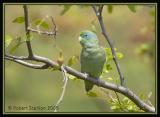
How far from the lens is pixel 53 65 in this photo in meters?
2.61

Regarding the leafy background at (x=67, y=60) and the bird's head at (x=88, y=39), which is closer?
the bird's head at (x=88, y=39)

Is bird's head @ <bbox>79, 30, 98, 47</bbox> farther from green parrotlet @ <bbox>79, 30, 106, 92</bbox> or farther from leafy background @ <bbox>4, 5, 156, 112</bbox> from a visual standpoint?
leafy background @ <bbox>4, 5, 156, 112</bbox>

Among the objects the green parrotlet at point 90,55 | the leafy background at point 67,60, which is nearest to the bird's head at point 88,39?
the green parrotlet at point 90,55

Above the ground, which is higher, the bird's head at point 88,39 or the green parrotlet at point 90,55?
the bird's head at point 88,39

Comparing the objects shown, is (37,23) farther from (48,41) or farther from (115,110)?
(48,41)

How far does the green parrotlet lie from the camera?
326 centimetres

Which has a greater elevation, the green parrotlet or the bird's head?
the bird's head

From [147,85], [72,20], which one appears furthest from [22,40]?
[72,20]

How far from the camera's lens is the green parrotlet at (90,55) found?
3260 millimetres

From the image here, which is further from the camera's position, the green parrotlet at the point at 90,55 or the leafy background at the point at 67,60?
the leafy background at the point at 67,60

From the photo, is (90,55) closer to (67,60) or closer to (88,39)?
(88,39)

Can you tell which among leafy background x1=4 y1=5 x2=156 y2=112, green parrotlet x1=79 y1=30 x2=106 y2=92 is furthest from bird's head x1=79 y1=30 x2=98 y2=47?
leafy background x1=4 y1=5 x2=156 y2=112

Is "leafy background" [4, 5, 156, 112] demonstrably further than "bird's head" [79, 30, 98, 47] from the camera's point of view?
Yes

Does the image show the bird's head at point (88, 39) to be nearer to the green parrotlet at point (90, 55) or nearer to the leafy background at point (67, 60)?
the green parrotlet at point (90, 55)
